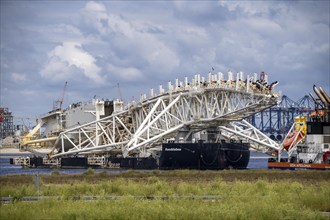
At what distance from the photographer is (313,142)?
82312 mm

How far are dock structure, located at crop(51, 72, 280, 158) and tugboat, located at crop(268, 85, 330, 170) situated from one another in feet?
15.5

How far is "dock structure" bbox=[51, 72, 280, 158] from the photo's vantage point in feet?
291

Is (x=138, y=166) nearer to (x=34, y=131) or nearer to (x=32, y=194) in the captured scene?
(x=34, y=131)

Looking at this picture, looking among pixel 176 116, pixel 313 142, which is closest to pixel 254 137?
pixel 176 116

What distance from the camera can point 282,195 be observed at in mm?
42625

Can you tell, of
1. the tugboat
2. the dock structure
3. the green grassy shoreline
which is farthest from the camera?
the dock structure

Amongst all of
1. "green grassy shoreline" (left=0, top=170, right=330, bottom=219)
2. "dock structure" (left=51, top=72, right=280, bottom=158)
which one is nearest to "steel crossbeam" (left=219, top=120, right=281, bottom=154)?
"dock structure" (left=51, top=72, right=280, bottom=158)

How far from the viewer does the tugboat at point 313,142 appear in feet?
265

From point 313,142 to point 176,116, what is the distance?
21.7 metres

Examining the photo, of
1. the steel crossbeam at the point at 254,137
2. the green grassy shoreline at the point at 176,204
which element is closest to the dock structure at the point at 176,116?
the steel crossbeam at the point at 254,137

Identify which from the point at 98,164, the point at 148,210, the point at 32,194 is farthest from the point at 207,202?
the point at 98,164

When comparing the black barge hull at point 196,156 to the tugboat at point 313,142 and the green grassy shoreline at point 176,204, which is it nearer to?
the tugboat at point 313,142

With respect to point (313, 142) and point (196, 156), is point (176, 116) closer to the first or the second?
point (196, 156)

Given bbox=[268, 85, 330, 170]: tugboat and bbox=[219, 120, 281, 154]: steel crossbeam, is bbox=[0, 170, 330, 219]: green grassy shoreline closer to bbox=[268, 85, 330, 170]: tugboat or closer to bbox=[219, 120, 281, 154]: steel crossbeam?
bbox=[268, 85, 330, 170]: tugboat
